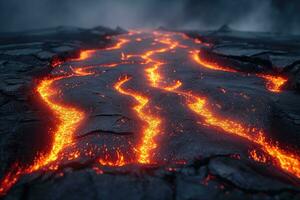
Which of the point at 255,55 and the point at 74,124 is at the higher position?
the point at 255,55

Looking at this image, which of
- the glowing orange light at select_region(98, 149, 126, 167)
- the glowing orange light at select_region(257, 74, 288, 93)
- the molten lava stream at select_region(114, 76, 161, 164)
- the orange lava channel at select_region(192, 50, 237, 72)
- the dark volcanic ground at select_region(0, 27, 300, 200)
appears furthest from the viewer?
the orange lava channel at select_region(192, 50, 237, 72)

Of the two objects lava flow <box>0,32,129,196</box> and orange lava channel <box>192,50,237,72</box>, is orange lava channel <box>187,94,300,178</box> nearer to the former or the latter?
lava flow <box>0,32,129,196</box>

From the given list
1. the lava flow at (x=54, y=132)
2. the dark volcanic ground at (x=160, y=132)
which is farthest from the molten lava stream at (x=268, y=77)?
the lava flow at (x=54, y=132)

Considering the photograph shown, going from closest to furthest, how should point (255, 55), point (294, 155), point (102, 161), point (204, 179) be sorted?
1. point (204, 179)
2. point (102, 161)
3. point (294, 155)
4. point (255, 55)

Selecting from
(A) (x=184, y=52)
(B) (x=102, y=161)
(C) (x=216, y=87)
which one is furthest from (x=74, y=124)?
(A) (x=184, y=52)

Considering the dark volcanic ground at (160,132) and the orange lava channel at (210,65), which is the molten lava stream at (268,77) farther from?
the dark volcanic ground at (160,132)

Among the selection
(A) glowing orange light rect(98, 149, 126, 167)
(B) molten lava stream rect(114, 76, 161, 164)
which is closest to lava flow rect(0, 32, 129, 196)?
(A) glowing orange light rect(98, 149, 126, 167)

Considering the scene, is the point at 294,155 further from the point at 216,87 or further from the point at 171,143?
the point at 216,87
